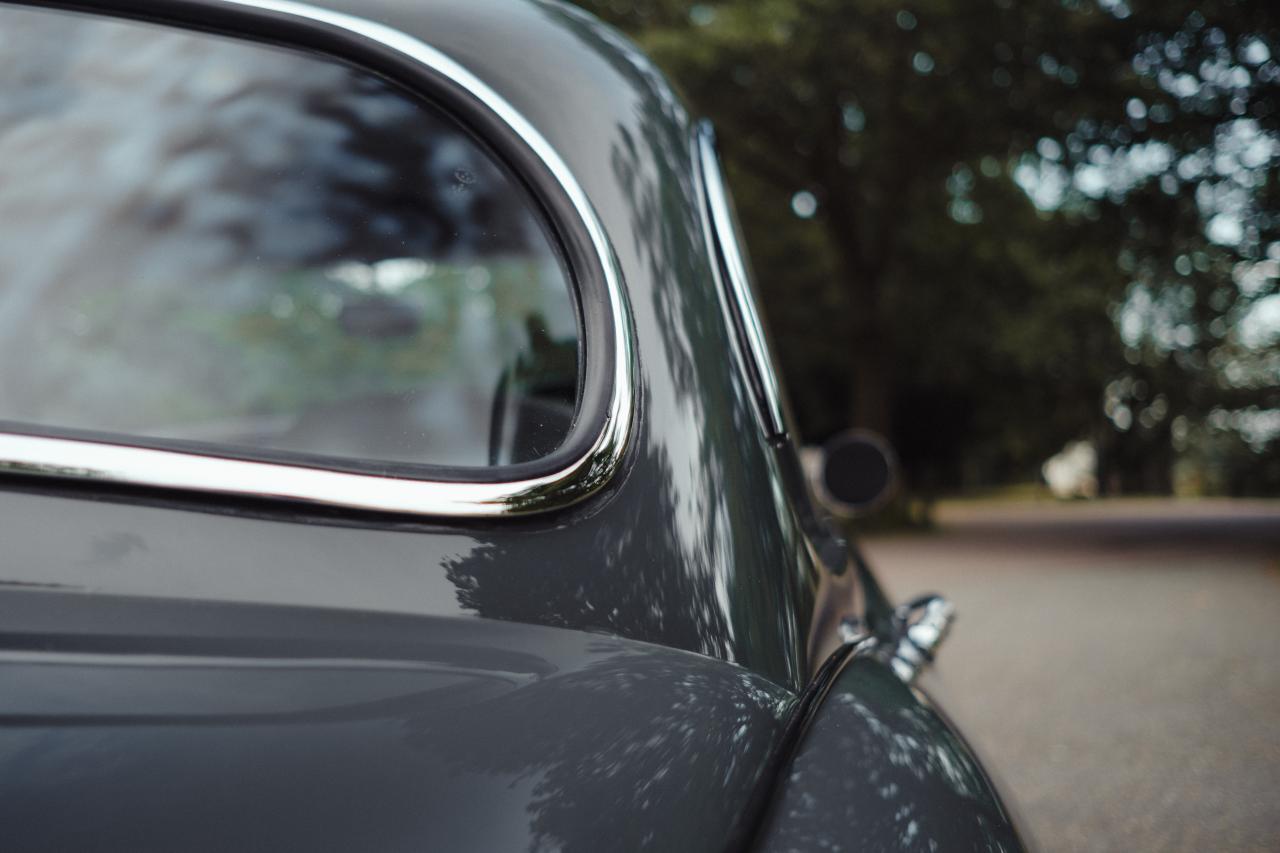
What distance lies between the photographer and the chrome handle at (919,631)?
5.08 ft

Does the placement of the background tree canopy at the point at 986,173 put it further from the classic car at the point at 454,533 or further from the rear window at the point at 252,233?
the classic car at the point at 454,533

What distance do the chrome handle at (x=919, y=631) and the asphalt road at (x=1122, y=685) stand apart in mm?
101

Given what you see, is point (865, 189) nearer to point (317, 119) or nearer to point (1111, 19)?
point (1111, 19)

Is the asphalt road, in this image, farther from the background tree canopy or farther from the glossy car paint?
the background tree canopy

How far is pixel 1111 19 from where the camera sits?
12.1 meters

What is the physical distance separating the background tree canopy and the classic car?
40.5 ft

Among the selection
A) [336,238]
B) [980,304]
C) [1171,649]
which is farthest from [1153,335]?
[336,238]

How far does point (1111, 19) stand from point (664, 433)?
13.2m

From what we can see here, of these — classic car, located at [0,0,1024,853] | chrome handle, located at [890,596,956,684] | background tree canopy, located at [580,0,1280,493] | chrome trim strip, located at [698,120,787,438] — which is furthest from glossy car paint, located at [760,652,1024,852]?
background tree canopy, located at [580,0,1280,493]

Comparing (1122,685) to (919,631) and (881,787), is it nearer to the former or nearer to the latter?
(919,631)

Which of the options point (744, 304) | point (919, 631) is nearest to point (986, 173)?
point (919, 631)

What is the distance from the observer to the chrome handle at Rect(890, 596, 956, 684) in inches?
61.0

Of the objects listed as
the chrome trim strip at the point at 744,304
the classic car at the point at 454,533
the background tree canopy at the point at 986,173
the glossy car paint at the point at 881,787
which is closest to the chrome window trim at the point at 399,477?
the classic car at the point at 454,533

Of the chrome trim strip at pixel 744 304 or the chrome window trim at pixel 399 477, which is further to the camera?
the chrome trim strip at pixel 744 304
